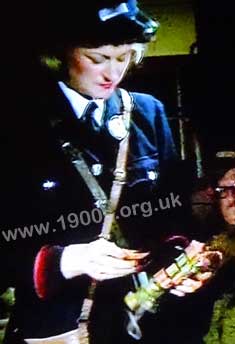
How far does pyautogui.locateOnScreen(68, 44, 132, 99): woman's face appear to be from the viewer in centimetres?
237

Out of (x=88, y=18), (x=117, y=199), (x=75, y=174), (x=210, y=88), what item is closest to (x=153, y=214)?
(x=117, y=199)

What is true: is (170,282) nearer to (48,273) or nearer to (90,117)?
(48,273)

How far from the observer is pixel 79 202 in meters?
2.37

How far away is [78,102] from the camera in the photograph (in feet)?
7.82

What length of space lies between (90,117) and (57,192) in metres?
0.25

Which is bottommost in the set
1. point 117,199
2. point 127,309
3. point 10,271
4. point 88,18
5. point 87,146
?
point 127,309

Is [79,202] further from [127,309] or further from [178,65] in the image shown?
[178,65]

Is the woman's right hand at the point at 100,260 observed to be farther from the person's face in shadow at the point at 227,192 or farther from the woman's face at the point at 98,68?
the woman's face at the point at 98,68

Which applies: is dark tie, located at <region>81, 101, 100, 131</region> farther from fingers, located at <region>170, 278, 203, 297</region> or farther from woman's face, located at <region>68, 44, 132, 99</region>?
fingers, located at <region>170, 278, 203, 297</region>

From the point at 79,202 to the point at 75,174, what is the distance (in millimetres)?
89

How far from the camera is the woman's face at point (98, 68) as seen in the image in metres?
2.37

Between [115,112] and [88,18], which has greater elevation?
[88,18]

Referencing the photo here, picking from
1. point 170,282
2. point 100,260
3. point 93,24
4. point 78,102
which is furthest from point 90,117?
point 170,282

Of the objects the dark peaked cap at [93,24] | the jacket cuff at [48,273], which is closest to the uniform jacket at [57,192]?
the jacket cuff at [48,273]
